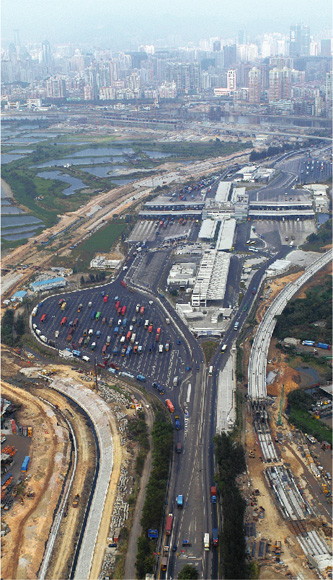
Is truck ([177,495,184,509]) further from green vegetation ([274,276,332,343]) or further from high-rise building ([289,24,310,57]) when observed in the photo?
high-rise building ([289,24,310,57])

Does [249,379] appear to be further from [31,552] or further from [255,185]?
[255,185]

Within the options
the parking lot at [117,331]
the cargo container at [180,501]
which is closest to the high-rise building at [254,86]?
the parking lot at [117,331]

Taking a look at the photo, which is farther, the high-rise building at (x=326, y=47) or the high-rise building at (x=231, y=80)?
the high-rise building at (x=326, y=47)

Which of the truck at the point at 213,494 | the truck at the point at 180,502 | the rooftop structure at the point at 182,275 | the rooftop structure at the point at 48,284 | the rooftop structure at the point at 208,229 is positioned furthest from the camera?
the rooftop structure at the point at 208,229

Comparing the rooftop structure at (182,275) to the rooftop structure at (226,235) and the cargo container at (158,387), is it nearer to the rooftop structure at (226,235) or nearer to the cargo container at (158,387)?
the rooftop structure at (226,235)

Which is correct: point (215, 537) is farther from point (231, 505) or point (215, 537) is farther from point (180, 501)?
point (180, 501)

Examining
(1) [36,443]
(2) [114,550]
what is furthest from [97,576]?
(1) [36,443]

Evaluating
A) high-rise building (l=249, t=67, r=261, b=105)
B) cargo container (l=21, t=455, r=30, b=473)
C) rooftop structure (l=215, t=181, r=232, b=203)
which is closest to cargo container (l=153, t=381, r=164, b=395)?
cargo container (l=21, t=455, r=30, b=473)
